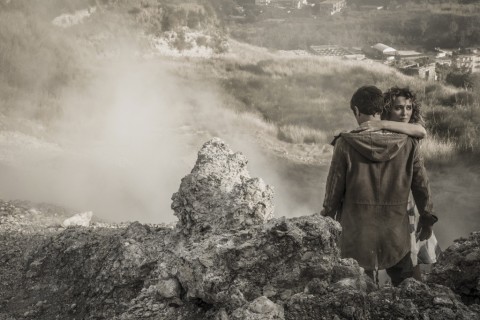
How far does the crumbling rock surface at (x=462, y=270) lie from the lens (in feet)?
5.53

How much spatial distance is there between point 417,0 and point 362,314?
25226 millimetres

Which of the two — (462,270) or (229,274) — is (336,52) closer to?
(462,270)

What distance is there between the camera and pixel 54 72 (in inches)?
417

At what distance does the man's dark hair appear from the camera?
2232mm

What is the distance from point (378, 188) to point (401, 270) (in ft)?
1.57

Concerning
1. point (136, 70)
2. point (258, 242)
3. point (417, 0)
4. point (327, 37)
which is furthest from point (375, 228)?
point (417, 0)

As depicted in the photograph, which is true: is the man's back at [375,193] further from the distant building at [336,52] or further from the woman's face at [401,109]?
the distant building at [336,52]

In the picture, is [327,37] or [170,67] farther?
[327,37]

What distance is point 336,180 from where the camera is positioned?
2.36m

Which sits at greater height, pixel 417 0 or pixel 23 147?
pixel 417 0

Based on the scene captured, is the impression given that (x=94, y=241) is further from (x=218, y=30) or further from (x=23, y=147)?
(x=218, y=30)

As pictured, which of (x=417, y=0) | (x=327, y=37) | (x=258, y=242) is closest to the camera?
(x=258, y=242)

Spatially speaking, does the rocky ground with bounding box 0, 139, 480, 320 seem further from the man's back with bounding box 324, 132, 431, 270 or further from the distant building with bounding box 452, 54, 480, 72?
the distant building with bounding box 452, 54, 480, 72

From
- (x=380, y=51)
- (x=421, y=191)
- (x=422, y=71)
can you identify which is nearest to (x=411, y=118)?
(x=421, y=191)
